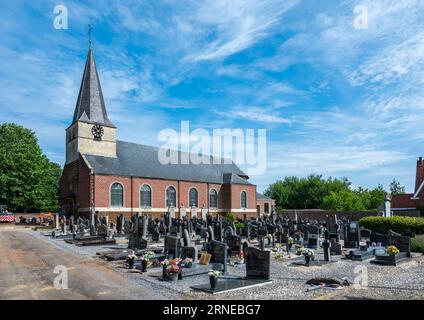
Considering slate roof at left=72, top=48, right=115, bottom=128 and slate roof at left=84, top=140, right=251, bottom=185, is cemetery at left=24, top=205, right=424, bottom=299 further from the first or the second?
slate roof at left=72, top=48, right=115, bottom=128

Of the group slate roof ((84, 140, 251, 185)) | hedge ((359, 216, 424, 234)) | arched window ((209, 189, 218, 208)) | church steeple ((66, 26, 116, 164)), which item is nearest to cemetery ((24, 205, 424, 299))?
hedge ((359, 216, 424, 234))

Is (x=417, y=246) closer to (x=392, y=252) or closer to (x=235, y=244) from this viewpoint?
(x=392, y=252)

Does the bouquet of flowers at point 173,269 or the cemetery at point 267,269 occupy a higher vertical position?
the bouquet of flowers at point 173,269

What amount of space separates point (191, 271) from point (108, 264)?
12.9 feet

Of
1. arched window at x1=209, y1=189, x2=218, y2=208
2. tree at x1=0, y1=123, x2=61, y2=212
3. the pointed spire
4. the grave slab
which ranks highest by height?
the pointed spire

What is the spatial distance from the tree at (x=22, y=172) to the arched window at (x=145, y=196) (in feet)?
55.4

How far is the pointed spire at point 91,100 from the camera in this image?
1726 inches

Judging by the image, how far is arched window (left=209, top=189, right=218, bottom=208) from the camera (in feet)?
165

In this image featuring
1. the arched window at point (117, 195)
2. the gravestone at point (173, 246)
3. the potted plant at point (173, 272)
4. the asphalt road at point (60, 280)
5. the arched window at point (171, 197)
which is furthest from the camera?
the arched window at point (171, 197)

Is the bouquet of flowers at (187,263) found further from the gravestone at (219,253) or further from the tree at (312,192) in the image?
the tree at (312,192)

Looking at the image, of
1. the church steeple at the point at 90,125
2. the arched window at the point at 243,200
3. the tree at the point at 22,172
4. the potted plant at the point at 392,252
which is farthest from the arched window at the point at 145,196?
the potted plant at the point at 392,252

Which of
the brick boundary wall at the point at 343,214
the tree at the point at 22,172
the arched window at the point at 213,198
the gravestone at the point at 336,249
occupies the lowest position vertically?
the brick boundary wall at the point at 343,214

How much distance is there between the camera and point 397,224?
22.3 meters
